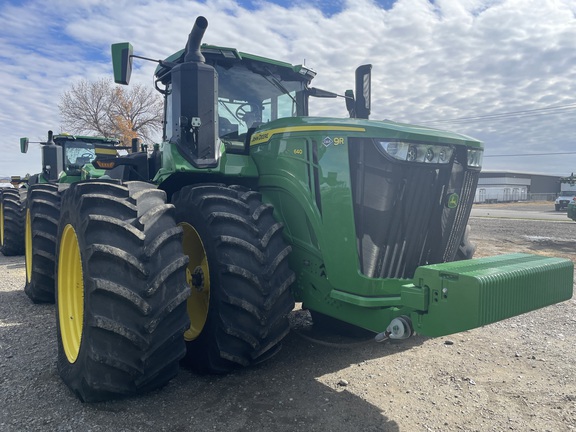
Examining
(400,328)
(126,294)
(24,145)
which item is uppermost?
Result: (24,145)

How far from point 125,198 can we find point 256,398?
1736 millimetres

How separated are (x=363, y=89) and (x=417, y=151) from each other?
1.61 metres

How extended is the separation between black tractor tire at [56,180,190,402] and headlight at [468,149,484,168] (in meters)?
2.32

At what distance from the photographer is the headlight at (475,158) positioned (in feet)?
11.6

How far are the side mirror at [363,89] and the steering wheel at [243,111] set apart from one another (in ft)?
3.67

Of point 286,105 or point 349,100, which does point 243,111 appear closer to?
point 286,105

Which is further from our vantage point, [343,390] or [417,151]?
[343,390]

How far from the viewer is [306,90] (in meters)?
5.00

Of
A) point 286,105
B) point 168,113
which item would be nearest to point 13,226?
point 168,113

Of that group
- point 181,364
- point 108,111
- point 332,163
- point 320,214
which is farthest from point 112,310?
point 108,111

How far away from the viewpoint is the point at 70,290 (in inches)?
151

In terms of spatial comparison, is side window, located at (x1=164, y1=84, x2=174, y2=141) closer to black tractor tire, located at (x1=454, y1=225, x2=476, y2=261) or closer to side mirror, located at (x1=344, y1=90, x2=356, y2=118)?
side mirror, located at (x1=344, y1=90, x2=356, y2=118)

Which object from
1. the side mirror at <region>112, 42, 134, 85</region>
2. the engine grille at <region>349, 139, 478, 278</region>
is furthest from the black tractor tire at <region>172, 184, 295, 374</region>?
the side mirror at <region>112, 42, 134, 85</region>

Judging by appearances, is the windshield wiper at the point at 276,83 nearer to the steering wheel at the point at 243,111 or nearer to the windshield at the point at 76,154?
the steering wheel at the point at 243,111
